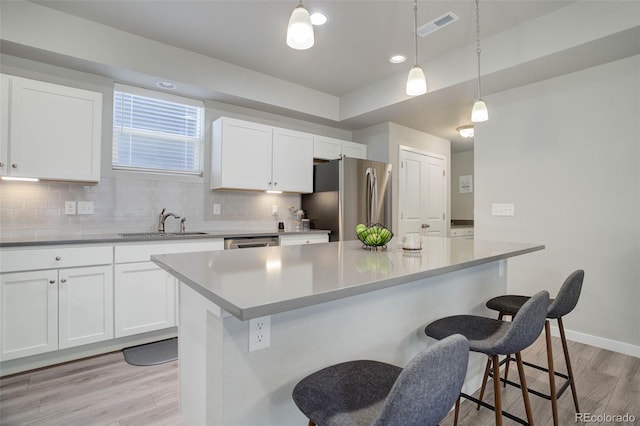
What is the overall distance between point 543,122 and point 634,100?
2.10 feet

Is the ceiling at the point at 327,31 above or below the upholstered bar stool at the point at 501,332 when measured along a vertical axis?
above

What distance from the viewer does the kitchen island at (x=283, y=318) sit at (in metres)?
0.96

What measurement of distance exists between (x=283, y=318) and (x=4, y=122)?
2.68 metres

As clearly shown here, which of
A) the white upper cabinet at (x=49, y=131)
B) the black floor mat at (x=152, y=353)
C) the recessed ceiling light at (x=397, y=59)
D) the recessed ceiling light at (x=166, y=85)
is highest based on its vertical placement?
the recessed ceiling light at (x=397, y=59)

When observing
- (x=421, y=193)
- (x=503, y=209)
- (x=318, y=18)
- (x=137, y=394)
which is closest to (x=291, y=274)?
(x=137, y=394)

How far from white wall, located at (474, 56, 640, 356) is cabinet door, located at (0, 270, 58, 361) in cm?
399

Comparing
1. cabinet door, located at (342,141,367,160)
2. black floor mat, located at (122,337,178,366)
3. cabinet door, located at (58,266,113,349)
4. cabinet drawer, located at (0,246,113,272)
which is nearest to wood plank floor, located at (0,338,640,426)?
black floor mat, located at (122,337,178,366)

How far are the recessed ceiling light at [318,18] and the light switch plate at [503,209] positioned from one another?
2516mm

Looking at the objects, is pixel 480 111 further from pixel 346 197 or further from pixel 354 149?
pixel 354 149

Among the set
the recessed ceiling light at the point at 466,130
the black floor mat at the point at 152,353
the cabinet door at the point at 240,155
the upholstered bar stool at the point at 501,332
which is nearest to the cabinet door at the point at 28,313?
the black floor mat at the point at 152,353

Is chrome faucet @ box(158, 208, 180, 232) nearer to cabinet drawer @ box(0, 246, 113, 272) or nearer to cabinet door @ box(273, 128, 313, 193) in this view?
cabinet drawer @ box(0, 246, 113, 272)

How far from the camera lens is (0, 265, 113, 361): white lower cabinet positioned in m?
2.20

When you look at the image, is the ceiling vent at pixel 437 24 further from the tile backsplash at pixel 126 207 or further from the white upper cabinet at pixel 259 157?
the tile backsplash at pixel 126 207

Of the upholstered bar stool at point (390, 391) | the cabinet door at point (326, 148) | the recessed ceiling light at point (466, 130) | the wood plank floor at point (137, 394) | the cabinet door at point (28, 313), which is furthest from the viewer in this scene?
the recessed ceiling light at point (466, 130)
